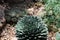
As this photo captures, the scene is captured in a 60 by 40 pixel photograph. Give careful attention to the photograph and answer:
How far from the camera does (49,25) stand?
14.6 ft

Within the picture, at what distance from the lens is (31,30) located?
3.80m

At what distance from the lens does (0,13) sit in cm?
457

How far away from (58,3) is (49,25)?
1.71ft

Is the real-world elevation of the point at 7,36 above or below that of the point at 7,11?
below

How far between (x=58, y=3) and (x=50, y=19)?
0.40 meters

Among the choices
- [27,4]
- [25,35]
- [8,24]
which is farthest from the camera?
[27,4]

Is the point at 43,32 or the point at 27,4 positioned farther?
the point at 27,4

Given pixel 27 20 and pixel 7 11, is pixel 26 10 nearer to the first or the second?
pixel 7 11

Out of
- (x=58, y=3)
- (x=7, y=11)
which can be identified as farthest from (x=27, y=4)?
(x=58, y=3)

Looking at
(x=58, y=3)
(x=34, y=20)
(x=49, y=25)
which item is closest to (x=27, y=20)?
(x=34, y=20)

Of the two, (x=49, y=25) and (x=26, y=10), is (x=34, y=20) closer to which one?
(x=49, y=25)

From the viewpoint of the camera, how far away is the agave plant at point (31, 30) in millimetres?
3799

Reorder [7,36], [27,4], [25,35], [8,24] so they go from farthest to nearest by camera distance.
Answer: [27,4], [8,24], [7,36], [25,35]

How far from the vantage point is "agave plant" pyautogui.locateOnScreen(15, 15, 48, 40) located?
3799 mm
